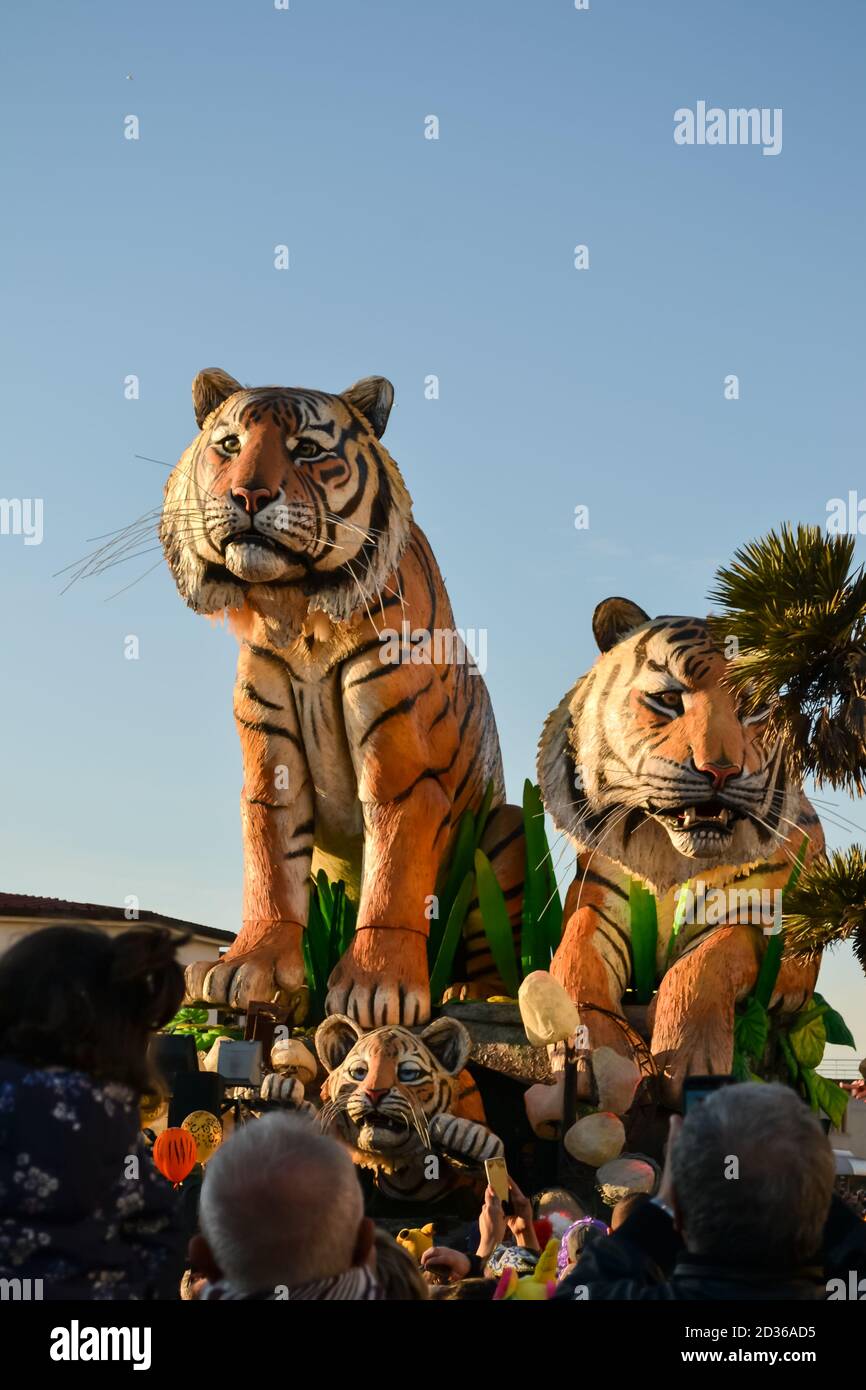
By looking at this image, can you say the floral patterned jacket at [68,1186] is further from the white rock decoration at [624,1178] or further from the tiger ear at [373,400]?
the tiger ear at [373,400]

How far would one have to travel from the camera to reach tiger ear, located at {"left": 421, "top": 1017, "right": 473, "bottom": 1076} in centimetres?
733

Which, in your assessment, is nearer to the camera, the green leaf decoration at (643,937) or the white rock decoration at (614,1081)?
the white rock decoration at (614,1081)

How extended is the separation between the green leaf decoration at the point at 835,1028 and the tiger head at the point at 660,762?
39.7 inches

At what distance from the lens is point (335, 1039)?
7.41 meters

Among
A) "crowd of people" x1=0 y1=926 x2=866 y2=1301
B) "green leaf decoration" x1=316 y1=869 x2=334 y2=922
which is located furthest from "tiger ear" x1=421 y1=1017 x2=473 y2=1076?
"crowd of people" x1=0 y1=926 x2=866 y2=1301

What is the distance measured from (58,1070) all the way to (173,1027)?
6043mm

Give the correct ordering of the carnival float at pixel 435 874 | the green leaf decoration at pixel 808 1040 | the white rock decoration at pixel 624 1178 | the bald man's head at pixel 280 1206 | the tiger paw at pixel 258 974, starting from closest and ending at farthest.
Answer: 1. the bald man's head at pixel 280 1206
2. the white rock decoration at pixel 624 1178
3. the carnival float at pixel 435 874
4. the tiger paw at pixel 258 974
5. the green leaf decoration at pixel 808 1040

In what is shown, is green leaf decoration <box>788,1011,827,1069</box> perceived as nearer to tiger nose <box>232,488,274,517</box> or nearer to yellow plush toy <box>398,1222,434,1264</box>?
yellow plush toy <box>398,1222,434,1264</box>

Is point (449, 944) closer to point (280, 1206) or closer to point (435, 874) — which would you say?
point (435, 874)

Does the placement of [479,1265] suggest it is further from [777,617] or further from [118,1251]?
[118,1251]

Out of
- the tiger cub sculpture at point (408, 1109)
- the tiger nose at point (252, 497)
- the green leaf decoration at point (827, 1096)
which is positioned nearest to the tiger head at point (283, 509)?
the tiger nose at point (252, 497)

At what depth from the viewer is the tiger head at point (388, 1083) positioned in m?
6.90

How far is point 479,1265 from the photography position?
5531 millimetres

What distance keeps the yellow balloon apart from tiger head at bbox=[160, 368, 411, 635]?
91.1 inches
